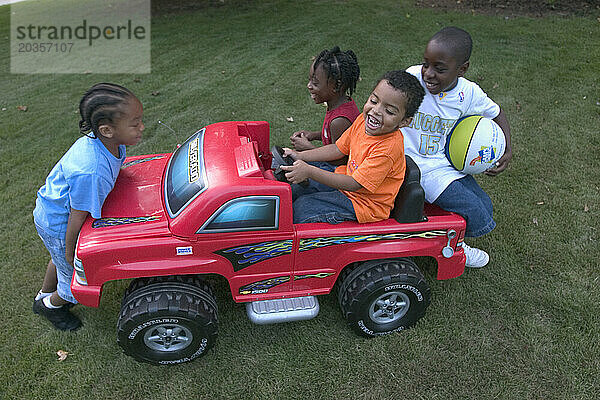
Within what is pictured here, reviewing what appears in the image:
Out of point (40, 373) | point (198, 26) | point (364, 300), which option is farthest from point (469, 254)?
point (198, 26)

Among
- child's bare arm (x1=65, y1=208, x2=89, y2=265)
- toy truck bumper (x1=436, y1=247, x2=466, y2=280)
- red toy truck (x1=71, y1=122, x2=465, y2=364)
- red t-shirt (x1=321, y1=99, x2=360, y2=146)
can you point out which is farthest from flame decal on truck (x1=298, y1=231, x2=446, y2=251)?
child's bare arm (x1=65, y1=208, x2=89, y2=265)

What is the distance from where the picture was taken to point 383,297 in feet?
11.7

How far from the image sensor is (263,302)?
354cm

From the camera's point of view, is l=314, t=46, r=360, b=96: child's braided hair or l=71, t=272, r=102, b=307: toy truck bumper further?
l=314, t=46, r=360, b=96: child's braided hair

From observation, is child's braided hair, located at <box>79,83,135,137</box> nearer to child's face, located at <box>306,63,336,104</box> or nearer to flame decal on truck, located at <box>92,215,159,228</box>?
flame decal on truck, located at <box>92,215,159,228</box>

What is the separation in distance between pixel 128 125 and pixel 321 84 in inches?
60.6

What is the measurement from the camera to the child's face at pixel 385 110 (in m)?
3.06

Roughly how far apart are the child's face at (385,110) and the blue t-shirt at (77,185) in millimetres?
1825

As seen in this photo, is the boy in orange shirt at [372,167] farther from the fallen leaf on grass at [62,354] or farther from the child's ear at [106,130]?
the fallen leaf on grass at [62,354]

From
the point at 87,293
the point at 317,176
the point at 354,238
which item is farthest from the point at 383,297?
the point at 87,293

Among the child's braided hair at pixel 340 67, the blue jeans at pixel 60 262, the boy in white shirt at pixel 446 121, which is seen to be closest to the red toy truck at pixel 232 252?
the boy in white shirt at pixel 446 121

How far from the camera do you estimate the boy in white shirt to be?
3533mm

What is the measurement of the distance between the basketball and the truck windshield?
1989mm

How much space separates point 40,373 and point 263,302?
5.55ft
